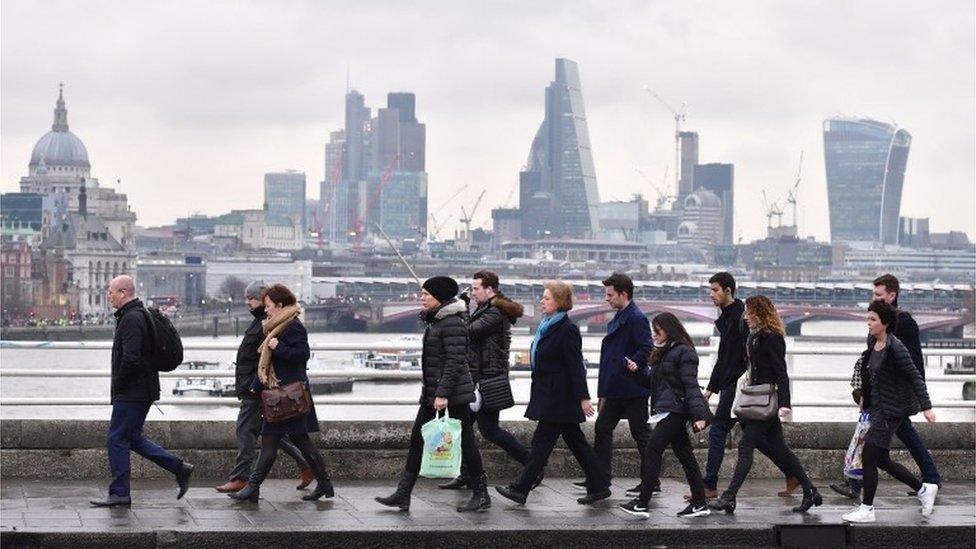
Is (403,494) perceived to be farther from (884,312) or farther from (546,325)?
(884,312)

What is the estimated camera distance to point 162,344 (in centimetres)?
1000

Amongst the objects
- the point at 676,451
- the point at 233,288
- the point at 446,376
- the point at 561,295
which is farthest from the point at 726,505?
the point at 233,288

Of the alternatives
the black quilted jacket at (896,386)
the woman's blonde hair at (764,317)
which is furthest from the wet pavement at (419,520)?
the woman's blonde hair at (764,317)

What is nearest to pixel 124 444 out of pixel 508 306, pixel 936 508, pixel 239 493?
pixel 239 493

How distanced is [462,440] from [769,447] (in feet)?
5.67

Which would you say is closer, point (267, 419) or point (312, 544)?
point (312, 544)

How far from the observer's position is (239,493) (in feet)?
34.1

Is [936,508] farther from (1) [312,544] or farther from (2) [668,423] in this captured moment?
(1) [312,544]

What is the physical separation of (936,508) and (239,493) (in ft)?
12.9

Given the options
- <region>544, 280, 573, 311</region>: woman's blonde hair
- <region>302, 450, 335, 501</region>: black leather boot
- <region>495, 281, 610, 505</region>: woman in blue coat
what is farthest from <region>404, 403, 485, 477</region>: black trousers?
<region>544, 280, 573, 311</region>: woman's blonde hair

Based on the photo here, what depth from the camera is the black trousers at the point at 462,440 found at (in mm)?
10117

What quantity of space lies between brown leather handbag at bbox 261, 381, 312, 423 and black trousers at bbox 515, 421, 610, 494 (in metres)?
Result: 1.28

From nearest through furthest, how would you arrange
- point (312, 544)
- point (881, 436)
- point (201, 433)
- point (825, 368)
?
point (312, 544) < point (881, 436) < point (201, 433) < point (825, 368)

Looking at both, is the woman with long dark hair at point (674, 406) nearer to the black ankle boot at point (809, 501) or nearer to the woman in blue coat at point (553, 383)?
the woman in blue coat at point (553, 383)
